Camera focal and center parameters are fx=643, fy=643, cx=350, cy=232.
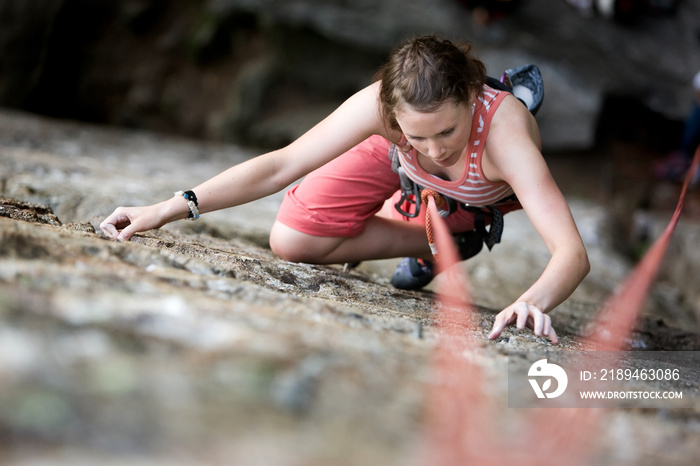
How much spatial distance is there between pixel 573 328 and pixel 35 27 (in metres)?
5.50

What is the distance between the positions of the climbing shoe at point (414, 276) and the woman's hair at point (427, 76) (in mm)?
854

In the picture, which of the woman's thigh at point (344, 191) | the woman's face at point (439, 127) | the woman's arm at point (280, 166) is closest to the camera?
the woman's face at point (439, 127)

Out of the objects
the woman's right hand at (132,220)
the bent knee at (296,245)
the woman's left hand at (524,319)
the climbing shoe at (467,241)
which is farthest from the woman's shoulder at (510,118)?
the woman's right hand at (132,220)

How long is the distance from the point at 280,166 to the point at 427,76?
0.57 meters

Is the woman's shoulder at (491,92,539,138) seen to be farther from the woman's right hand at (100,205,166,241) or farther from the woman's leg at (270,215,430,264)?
the woman's right hand at (100,205,166,241)

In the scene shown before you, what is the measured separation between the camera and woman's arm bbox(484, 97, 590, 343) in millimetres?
1593

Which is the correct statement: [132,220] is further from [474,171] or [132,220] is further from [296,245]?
[474,171]

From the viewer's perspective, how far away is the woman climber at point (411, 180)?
166 centimetres

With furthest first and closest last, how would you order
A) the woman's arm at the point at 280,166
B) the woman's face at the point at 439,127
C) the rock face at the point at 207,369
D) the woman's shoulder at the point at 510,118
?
the woman's arm at the point at 280,166, the woman's shoulder at the point at 510,118, the woman's face at the point at 439,127, the rock face at the point at 207,369

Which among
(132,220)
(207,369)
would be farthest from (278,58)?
(207,369)

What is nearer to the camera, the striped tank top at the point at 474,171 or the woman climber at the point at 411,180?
the woman climber at the point at 411,180

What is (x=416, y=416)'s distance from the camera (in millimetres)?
1058

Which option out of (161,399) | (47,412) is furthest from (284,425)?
(47,412)

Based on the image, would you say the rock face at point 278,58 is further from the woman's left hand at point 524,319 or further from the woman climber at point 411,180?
the woman's left hand at point 524,319
